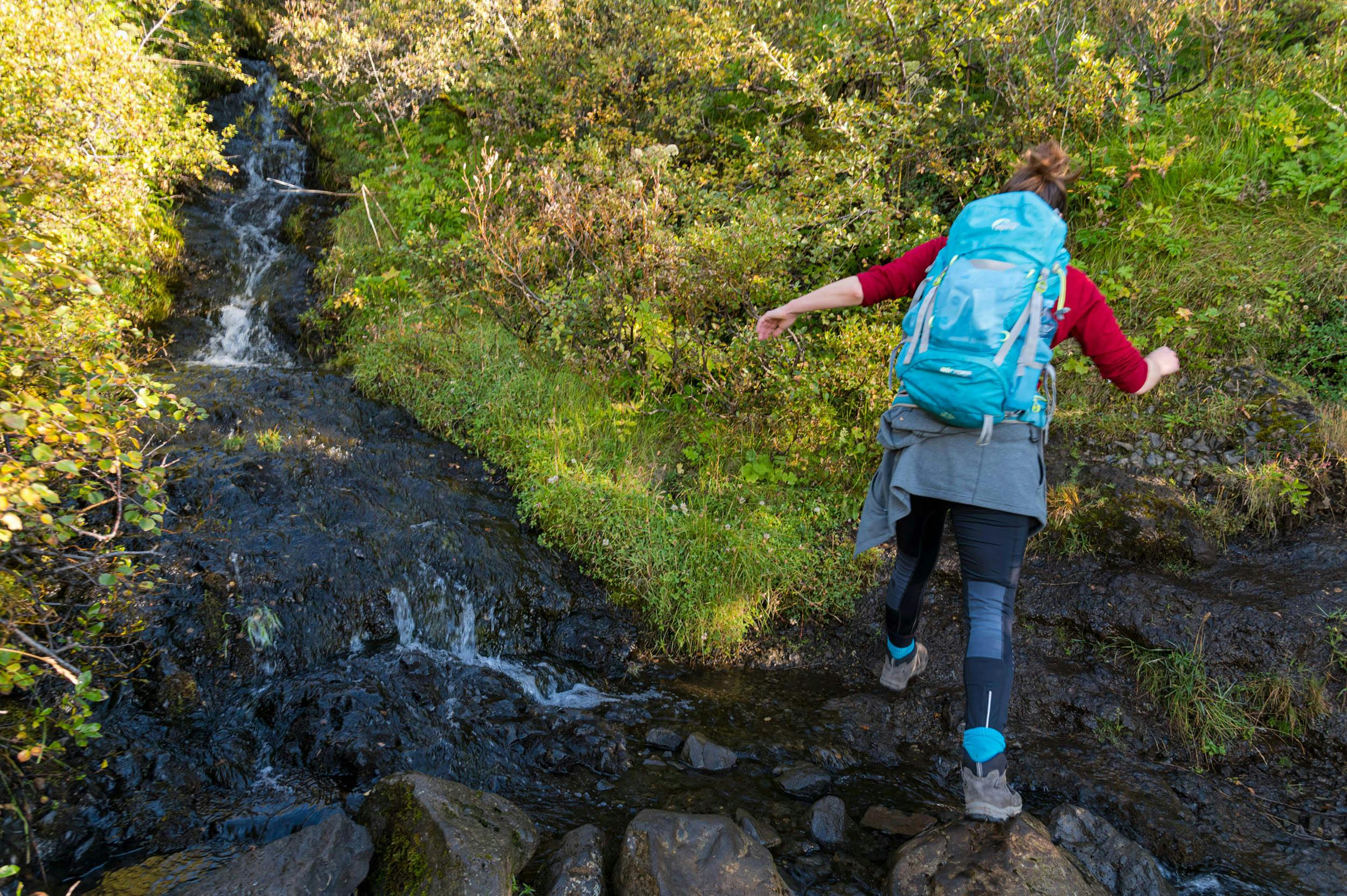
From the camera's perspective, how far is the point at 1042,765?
354 cm

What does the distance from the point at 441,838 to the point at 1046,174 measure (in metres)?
3.48

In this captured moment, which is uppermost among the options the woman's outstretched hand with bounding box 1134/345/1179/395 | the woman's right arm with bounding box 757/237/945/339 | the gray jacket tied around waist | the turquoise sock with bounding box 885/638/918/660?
the woman's right arm with bounding box 757/237/945/339

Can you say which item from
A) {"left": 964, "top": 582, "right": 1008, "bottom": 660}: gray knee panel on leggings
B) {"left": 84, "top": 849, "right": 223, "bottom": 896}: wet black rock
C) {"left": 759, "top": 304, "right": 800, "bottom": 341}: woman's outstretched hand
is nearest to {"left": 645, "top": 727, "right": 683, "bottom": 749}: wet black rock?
{"left": 964, "top": 582, "right": 1008, "bottom": 660}: gray knee panel on leggings

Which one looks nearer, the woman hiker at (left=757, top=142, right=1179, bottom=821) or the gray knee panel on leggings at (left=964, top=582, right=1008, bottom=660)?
the woman hiker at (left=757, top=142, right=1179, bottom=821)

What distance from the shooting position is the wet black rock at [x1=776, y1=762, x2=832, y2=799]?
342cm

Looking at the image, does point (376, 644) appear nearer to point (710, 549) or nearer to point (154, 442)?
point (710, 549)

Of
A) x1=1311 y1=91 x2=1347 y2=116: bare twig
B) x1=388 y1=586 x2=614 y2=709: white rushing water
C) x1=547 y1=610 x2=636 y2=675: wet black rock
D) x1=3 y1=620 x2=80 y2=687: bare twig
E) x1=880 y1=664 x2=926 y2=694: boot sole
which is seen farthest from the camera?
x1=1311 y1=91 x2=1347 y2=116: bare twig

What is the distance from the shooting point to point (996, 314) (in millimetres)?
2539

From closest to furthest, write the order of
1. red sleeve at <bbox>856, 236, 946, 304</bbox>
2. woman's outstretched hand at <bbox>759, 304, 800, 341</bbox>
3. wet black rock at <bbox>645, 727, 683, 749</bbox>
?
red sleeve at <bbox>856, 236, 946, 304</bbox>, woman's outstretched hand at <bbox>759, 304, 800, 341</bbox>, wet black rock at <bbox>645, 727, 683, 749</bbox>

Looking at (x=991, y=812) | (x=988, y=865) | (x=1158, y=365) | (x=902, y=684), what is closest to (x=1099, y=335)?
(x=1158, y=365)

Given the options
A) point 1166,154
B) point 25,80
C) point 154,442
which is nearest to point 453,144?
point 25,80

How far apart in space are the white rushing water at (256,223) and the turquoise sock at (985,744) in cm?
760

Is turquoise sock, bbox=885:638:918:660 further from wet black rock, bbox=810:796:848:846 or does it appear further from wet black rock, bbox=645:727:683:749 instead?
wet black rock, bbox=645:727:683:749

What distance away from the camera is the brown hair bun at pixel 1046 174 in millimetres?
2709
